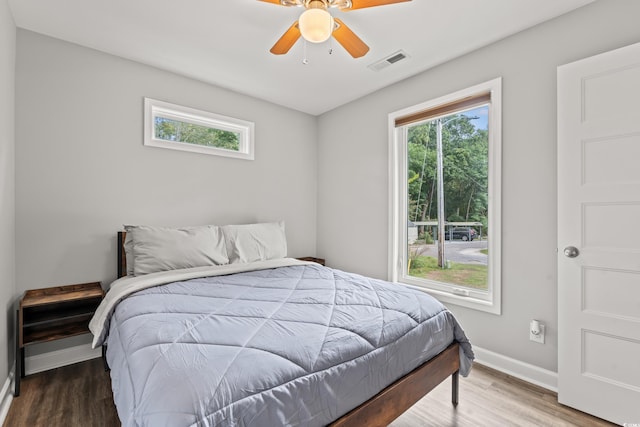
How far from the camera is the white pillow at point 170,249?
2363mm

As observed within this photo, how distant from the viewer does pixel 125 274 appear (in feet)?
8.52

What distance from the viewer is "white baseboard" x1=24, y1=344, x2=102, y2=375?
2.28 metres

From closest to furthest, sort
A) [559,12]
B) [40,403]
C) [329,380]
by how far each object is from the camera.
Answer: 1. [329,380]
2. [40,403]
3. [559,12]

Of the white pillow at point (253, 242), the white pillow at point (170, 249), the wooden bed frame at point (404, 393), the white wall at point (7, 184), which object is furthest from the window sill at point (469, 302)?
the white wall at point (7, 184)

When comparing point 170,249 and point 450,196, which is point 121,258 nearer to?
point 170,249

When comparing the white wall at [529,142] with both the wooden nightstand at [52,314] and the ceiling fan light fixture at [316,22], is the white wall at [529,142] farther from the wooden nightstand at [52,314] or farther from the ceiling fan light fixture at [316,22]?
the wooden nightstand at [52,314]

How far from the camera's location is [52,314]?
2322 millimetres

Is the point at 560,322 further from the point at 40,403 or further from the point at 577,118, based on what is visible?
the point at 40,403

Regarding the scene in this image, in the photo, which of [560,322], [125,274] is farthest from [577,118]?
[125,274]

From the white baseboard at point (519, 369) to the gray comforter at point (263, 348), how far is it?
67cm

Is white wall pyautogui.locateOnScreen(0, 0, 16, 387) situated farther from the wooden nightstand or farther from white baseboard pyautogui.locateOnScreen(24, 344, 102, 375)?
white baseboard pyautogui.locateOnScreen(24, 344, 102, 375)

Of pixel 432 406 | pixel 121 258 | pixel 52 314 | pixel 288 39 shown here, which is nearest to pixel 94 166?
pixel 121 258

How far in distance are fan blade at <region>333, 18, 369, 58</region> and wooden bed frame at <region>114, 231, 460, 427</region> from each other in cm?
195

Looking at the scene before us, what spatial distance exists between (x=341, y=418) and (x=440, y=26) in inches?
100
